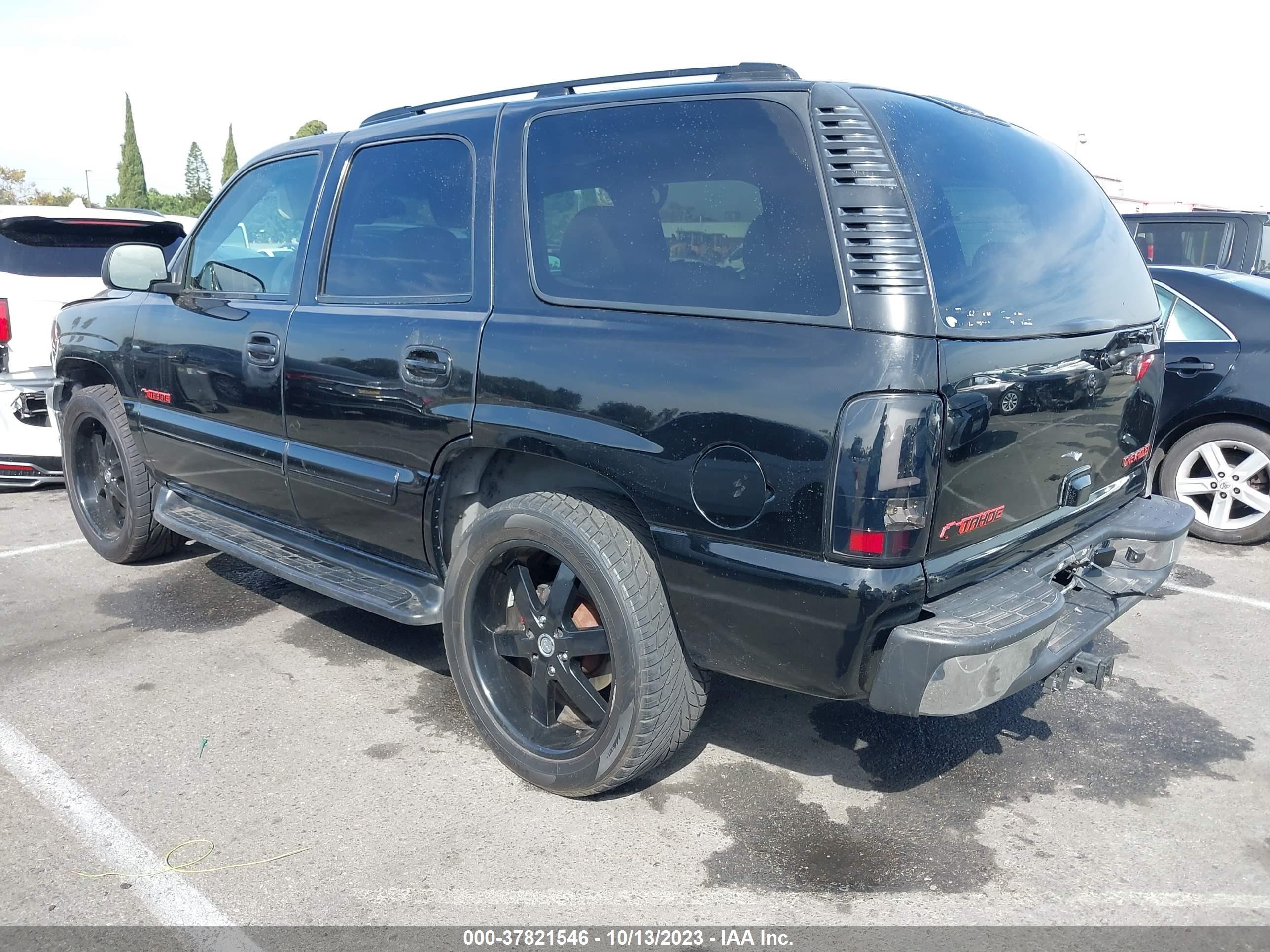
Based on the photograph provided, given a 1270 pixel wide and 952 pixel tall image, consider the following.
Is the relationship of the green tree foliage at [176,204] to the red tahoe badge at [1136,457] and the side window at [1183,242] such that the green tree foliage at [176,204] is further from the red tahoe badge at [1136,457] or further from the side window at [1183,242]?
the red tahoe badge at [1136,457]

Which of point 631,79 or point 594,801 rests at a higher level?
point 631,79

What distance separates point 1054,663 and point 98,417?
4373mm

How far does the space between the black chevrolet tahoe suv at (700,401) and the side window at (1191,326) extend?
2568 mm

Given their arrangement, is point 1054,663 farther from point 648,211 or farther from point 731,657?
point 648,211

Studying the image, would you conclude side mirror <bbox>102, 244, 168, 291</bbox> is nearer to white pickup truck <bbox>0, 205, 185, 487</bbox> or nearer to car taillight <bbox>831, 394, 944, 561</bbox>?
white pickup truck <bbox>0, 205, 185, 487</bbox>

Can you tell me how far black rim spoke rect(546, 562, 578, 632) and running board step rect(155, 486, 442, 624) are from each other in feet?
1.59

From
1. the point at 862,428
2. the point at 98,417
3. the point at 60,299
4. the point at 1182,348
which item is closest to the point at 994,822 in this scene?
the point at 862,428

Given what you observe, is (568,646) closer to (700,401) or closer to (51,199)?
(700,401)

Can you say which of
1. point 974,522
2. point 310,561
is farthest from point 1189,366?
point 310,561

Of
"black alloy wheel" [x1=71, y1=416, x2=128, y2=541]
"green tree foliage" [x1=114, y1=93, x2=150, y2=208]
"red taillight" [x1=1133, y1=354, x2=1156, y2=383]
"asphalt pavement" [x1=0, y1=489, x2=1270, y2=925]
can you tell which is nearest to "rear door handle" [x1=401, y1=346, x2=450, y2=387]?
"asphalt pavement" [x1=0, y1=489, x2=1270, y2=925]

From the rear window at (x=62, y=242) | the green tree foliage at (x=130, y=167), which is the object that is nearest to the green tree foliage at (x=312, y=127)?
the green tree foliage at (x=130, y=167)

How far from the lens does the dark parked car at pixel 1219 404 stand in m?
5.48

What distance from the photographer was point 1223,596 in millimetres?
4883

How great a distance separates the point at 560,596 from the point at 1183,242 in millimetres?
6562
